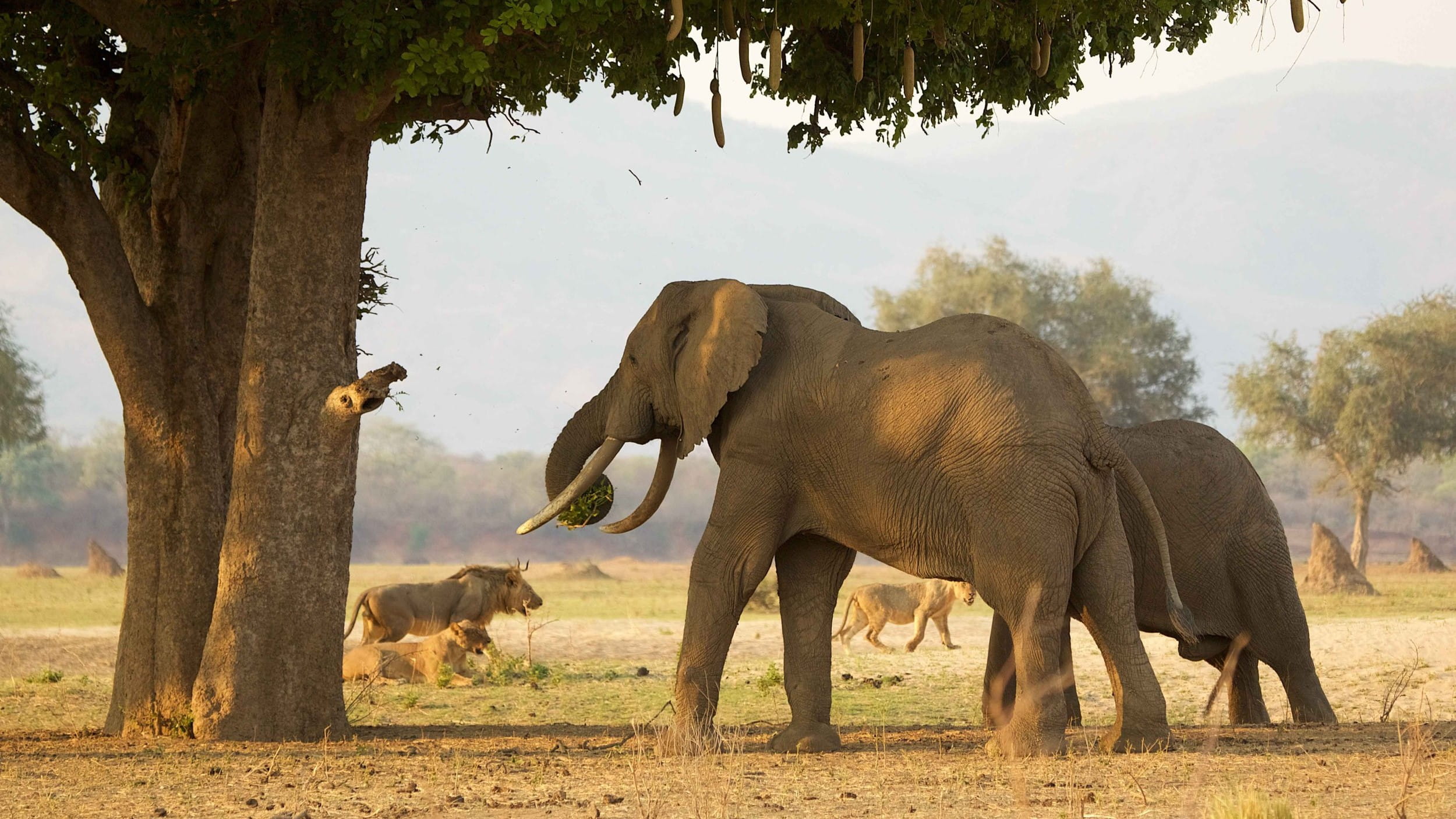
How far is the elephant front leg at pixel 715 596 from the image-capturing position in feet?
32.6

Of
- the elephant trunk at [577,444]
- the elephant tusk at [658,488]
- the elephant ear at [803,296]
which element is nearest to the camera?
the elephant ear at [803,296]

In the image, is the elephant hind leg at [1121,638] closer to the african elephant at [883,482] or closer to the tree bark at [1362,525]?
the african elephant at [883,482]

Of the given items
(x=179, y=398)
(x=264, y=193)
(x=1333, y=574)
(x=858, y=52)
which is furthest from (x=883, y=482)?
(x=1333, y=574)

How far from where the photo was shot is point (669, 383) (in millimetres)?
10742

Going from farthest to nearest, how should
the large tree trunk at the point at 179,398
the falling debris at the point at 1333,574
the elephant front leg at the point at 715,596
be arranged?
1. the falling debris at the point at 1333,574
2. the large tree trunk at the point at 179,398
3. the elephant front leg at the point at 715,596

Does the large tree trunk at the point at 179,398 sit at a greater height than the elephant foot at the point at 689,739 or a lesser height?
greater

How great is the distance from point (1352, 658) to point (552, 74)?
12777 millimetres

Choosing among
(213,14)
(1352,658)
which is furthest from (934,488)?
(1352,658)

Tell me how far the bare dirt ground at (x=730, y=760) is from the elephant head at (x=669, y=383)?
180cm

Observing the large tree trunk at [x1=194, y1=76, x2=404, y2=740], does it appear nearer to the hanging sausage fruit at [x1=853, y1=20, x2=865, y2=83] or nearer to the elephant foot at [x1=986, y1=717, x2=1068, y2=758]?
the hanging sausage fruit at [x1=853, y1=20, x2=865, y2=83]

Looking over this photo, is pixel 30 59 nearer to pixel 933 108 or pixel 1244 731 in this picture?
pixel 933 108

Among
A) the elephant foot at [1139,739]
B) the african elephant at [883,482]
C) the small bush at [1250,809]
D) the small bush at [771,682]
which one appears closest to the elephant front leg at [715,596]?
the african elephant at [883,482]

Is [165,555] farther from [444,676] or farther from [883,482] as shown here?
[444,676]

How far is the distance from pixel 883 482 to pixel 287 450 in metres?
4.27
